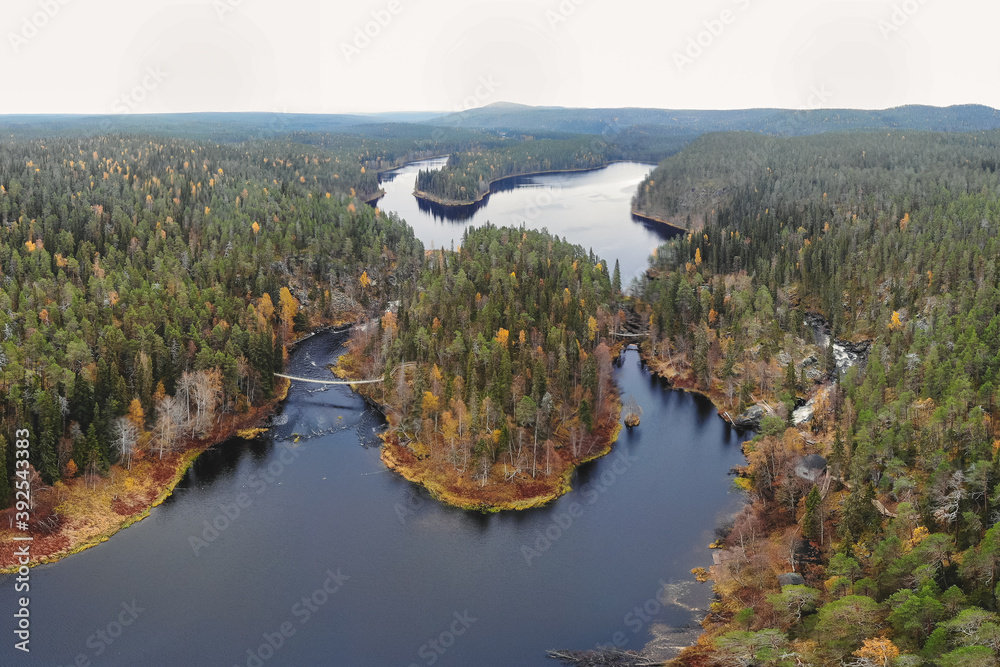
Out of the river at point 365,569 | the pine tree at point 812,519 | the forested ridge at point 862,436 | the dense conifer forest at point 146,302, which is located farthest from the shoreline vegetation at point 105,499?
the pine tree at point 812,519

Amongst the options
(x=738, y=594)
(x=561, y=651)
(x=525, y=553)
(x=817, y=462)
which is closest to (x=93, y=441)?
(x=525, y=553)

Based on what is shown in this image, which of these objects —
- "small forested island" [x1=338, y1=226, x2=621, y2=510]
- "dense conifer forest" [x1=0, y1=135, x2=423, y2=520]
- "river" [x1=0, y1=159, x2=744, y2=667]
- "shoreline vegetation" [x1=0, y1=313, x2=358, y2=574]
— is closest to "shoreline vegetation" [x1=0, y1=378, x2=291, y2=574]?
"shoreline vegetation" [x1=0, y1=313, x2=358, y2=574]

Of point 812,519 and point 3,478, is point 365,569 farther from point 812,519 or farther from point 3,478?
point 812,519

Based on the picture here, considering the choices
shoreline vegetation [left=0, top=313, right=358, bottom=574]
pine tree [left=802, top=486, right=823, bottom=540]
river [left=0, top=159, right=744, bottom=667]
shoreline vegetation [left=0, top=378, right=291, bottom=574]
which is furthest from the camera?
pine tree [left=802, top=486, right=823, bottom=540]

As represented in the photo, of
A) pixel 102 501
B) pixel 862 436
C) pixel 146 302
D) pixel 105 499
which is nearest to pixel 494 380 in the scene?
pixel 862 436

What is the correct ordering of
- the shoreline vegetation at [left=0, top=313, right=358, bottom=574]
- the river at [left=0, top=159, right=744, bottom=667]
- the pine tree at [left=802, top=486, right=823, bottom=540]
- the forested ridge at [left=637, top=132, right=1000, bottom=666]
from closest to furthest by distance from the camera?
1. the forested ridge at [left=637, top=132, right=1000, bottom=666]
2. the river at [left=0, top=159, right=744, bottom=667]
3. the shoreline vegetation at [left=0, top=313, right=358, bottom=574]
4. the pine tree at [left=802, top=486, right=823, bottom=540]

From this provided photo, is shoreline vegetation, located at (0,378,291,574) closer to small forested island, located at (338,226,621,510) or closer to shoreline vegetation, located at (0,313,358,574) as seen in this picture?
shoreline vegetation, located at (0,313,358,574)

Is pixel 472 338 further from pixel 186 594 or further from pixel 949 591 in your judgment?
pixel 949 591
